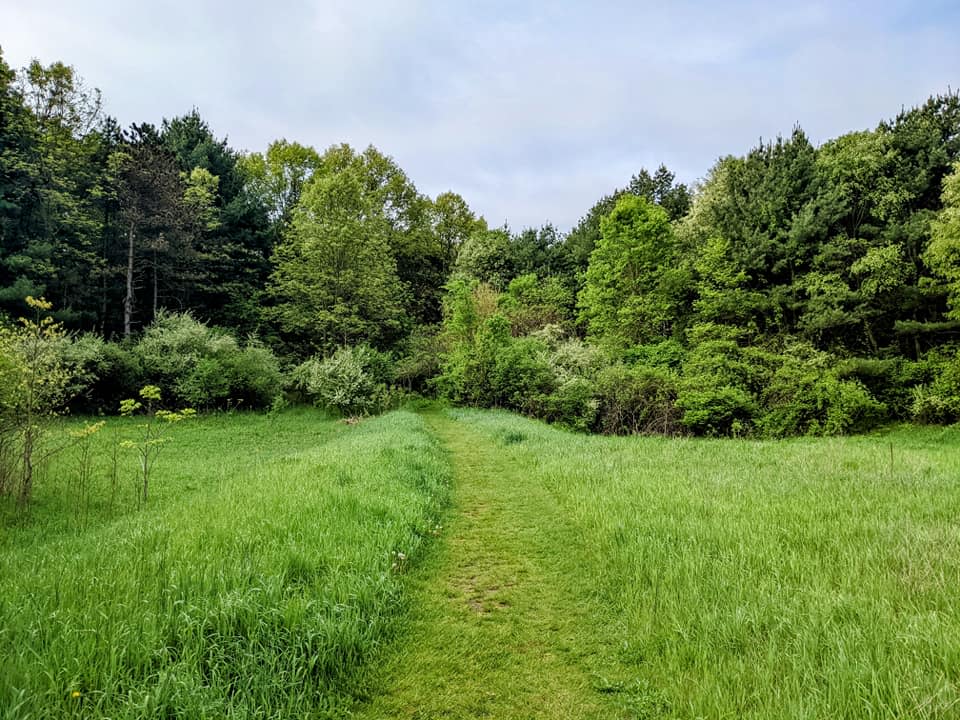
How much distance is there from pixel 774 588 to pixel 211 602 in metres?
5.11

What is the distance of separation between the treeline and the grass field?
14584 mm

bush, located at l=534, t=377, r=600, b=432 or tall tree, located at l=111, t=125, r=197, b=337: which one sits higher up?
tall tree, located at l=111, t=125, r=197, b=337

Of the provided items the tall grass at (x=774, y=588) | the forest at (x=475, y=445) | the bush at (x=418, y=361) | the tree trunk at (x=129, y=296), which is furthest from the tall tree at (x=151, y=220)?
the tall grass at (x=774, y=588)

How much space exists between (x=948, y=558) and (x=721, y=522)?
2.17 metres

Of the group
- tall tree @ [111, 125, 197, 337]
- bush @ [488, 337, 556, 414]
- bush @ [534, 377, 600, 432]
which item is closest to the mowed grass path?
bush @ [534, 377, 600, 432]

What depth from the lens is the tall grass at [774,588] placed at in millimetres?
3023

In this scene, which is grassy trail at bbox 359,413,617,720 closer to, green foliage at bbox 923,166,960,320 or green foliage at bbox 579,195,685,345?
green foliage at bbox 923,166,960,320

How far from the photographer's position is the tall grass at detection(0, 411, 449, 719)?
2918mm

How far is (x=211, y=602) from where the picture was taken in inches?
150

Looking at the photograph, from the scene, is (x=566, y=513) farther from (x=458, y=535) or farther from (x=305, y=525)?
(x=305, y=525)

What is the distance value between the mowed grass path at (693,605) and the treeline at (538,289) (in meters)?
14.2

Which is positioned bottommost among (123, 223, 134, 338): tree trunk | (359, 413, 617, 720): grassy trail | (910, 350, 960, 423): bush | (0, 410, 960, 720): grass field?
(359, 413, 617, 720): grassy trail

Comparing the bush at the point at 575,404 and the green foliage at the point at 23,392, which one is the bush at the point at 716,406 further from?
the green foliage at the point at 23,392

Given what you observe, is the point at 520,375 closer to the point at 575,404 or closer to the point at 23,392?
the point at 575,404
